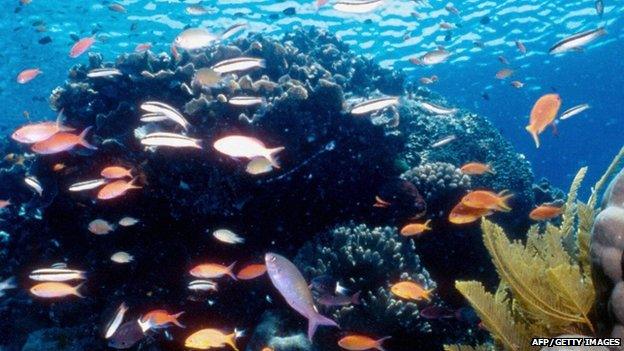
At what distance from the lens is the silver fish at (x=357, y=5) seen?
5.87 m

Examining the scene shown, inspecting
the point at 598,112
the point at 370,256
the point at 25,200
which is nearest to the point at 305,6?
the point at 25,200

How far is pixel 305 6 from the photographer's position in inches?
739

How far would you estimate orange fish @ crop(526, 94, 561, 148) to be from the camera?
18.1 feet

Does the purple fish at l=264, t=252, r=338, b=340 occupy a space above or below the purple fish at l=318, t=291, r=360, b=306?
above

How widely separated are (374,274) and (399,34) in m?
19.0

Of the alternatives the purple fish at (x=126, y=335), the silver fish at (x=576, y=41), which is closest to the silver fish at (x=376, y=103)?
the silver fish at (x=576, y=41)

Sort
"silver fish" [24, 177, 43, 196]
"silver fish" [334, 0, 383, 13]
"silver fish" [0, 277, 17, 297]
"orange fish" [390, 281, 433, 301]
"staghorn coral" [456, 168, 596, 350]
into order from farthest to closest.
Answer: "silver fish" [0, 277, 17, 297], "silver fish" [24, 177, 43, 196], "silver fish" [334, 0, 383, 13], "orange fish" [390, 281, 433, 301], "staghorn coral" [456, 168, 596, 350]

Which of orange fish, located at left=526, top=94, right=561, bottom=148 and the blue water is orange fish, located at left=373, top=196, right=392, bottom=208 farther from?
Answer: the blue water

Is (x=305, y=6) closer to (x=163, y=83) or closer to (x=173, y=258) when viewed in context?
(x=163, y=83)

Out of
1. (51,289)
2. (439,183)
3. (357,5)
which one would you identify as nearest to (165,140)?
(51,289)

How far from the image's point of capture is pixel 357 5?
5.88 metres

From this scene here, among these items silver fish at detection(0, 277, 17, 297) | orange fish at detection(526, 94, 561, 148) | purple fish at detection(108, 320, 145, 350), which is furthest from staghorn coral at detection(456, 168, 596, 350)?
silver fish at detection(0, 277, 17, 297)

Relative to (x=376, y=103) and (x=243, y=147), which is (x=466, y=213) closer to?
(x=376, y=103)

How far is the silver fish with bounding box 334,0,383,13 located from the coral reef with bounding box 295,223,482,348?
314 cm
